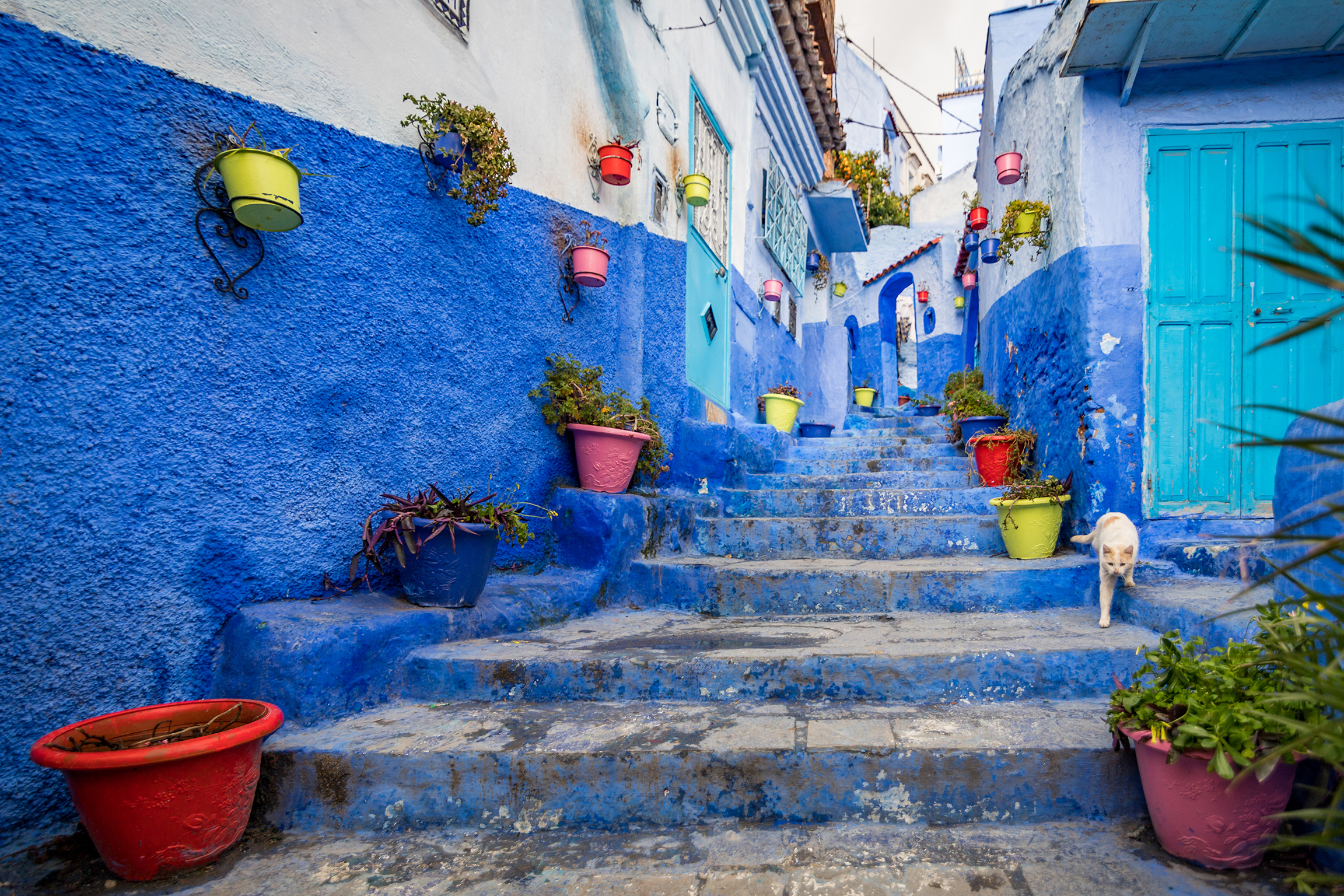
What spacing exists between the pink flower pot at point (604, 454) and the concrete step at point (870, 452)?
2.47m

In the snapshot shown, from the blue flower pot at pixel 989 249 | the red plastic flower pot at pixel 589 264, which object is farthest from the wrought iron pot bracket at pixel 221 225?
the blue flower pot at pixel 989 249

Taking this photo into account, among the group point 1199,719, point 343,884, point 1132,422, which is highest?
point 1132,422

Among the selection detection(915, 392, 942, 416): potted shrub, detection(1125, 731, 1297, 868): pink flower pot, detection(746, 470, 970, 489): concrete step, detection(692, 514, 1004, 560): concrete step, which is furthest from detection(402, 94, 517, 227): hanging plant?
detection(915, 392, 942, 416): potted shrub

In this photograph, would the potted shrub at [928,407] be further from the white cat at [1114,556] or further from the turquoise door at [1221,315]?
the white cat at [1114,556]

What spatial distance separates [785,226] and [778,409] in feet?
8.81

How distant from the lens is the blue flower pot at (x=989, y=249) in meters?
6.67

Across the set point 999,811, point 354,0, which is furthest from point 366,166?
point 999,811

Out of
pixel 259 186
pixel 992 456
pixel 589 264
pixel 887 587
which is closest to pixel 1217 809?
pixel 887 587

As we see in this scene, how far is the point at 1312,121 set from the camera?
4.13m

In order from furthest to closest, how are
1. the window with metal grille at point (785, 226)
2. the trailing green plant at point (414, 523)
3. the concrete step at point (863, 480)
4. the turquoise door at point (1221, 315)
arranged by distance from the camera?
the window with metal grille at point (785, 226)
the concrete step at point (863, 480)
the turquoise door at point (1221, 315)
the trailing green plant at point (414, 523)

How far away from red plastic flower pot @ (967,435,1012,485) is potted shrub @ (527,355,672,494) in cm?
254

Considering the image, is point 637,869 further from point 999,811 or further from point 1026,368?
point 1026,368

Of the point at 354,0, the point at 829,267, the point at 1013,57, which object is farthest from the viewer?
the point at 829,267

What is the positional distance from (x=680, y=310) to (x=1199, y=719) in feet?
14.5
